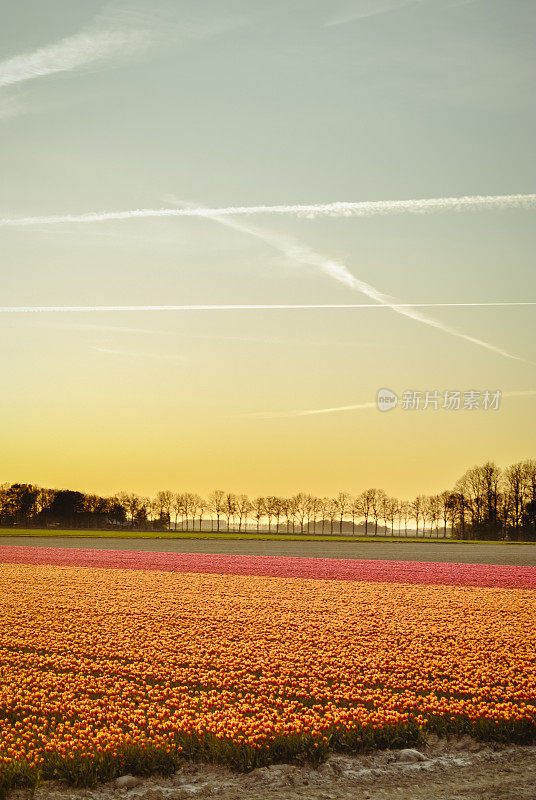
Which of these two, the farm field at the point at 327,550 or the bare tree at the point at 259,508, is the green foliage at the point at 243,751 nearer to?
the farm field at the point at 327,550

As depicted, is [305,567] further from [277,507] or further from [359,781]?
[277,507]

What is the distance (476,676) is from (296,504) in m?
147

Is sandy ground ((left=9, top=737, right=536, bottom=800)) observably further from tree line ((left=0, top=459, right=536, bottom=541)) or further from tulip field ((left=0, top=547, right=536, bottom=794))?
tree line ((left=0, top=459, right=536, bottom=541))

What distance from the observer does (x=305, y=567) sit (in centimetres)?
3788

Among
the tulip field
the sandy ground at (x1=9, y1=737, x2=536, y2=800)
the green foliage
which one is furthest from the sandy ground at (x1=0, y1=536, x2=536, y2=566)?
the sandy ground at (x1=9, y1=737, x2=536, y2=800)

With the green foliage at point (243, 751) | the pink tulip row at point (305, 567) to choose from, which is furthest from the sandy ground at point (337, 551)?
the green foliage at point (243, 751)

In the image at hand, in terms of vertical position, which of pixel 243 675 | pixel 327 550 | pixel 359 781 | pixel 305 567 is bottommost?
pixel 327 550

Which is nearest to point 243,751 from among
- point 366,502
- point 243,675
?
point 243,675

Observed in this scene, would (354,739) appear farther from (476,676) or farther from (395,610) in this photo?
(395,610)

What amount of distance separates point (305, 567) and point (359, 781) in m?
29.4

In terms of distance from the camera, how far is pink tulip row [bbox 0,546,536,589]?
3230 cm

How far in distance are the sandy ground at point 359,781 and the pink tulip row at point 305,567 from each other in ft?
70.8

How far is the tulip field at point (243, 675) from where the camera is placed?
31.9 ft

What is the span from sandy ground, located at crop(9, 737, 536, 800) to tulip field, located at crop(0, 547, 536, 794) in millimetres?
283
